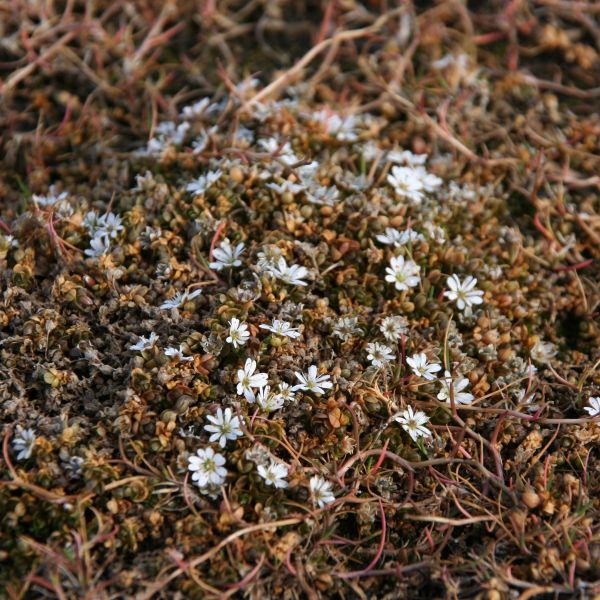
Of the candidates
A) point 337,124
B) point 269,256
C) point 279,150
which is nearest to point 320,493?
point 269,256

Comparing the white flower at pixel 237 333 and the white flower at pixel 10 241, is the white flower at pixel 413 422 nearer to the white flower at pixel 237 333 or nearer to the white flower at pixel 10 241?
the white flower at pixel 237 333

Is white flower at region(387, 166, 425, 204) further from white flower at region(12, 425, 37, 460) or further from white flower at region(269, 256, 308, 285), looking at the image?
white flower at region(12, 425, 37, 460)

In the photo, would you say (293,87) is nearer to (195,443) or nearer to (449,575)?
(195,443)

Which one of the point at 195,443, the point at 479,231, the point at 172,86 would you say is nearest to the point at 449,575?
the point at 195,443

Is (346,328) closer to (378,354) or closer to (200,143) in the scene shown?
(378,354)

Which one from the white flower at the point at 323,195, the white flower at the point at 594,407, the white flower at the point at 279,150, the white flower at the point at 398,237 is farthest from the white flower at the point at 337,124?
the white flower at the point at 594,407

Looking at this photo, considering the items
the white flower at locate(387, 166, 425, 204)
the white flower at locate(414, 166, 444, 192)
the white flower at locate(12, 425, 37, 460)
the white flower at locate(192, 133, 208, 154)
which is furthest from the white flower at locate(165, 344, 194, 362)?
the white flower at locate(414, 166, 444, 192)
